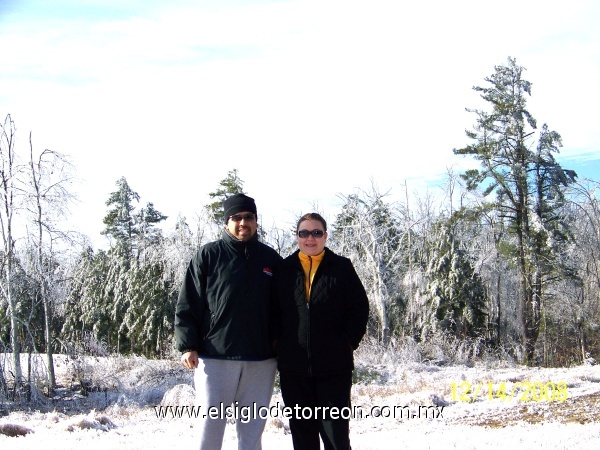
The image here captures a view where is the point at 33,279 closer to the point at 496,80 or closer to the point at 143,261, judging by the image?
the point at 143,261

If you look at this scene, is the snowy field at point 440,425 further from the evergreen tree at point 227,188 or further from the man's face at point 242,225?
the evergreen tree at point 227,188

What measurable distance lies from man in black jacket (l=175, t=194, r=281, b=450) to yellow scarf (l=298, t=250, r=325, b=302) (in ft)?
0.82

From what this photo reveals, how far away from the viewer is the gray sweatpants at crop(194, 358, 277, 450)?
375 cm

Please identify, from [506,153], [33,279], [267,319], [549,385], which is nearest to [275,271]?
[267,319]

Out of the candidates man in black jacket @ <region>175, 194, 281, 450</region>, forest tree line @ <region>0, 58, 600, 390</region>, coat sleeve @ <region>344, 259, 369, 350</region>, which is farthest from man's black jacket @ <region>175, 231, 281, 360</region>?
forest tree line @ <region>0, 58, 600, 390</region>

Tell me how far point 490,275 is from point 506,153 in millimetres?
9662

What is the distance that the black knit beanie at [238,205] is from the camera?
3898 millimetres

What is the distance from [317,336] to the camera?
3.71m

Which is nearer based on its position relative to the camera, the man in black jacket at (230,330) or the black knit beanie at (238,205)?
the man in black jacket at (230,330)
